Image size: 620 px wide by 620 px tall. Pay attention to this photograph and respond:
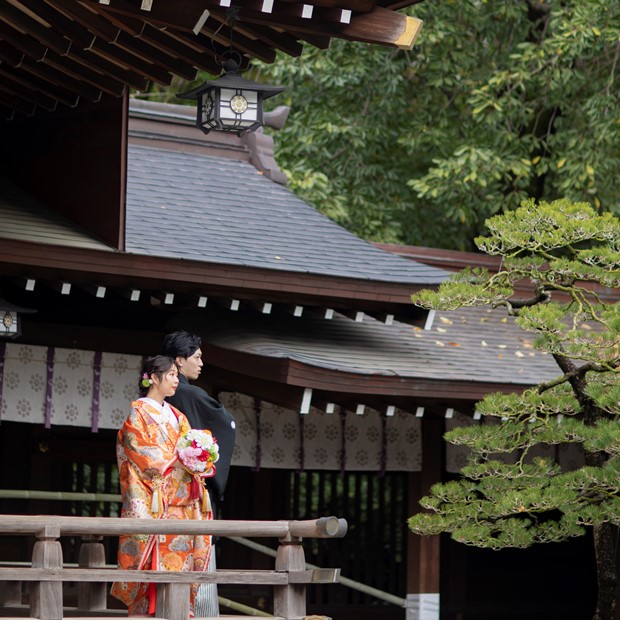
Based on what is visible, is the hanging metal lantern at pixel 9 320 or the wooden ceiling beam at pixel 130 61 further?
the hanging metal lantern at pixel 9 320

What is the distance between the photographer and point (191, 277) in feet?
29.9

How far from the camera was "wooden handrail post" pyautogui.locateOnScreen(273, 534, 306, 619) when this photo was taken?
667cm

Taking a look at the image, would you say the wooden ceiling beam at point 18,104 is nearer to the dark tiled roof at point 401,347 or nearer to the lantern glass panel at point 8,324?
the lantern glass panel at point 8,324

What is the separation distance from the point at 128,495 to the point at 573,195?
10.8 metres

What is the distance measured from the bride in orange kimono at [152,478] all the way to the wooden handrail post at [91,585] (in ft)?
2.03

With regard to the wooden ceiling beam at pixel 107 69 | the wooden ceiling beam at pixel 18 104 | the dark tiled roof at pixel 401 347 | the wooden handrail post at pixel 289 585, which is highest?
the wooden ceiling beam at pixel 107 69

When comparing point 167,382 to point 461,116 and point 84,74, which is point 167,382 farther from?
point 461,116

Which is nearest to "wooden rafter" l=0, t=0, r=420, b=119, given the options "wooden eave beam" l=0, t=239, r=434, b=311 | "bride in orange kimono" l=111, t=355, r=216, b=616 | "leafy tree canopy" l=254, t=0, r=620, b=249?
"wooden eave beam" l=0, t=239, r=434, b=311

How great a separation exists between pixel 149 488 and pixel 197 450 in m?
0.36

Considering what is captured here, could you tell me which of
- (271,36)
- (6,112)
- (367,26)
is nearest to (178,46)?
(271,36)

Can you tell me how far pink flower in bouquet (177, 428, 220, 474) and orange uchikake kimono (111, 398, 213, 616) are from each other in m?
0.11

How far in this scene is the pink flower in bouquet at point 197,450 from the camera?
654cm

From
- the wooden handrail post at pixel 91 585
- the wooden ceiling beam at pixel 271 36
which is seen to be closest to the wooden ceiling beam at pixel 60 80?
the wooden ceiling beam at pixel 271 36

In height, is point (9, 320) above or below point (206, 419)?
above
